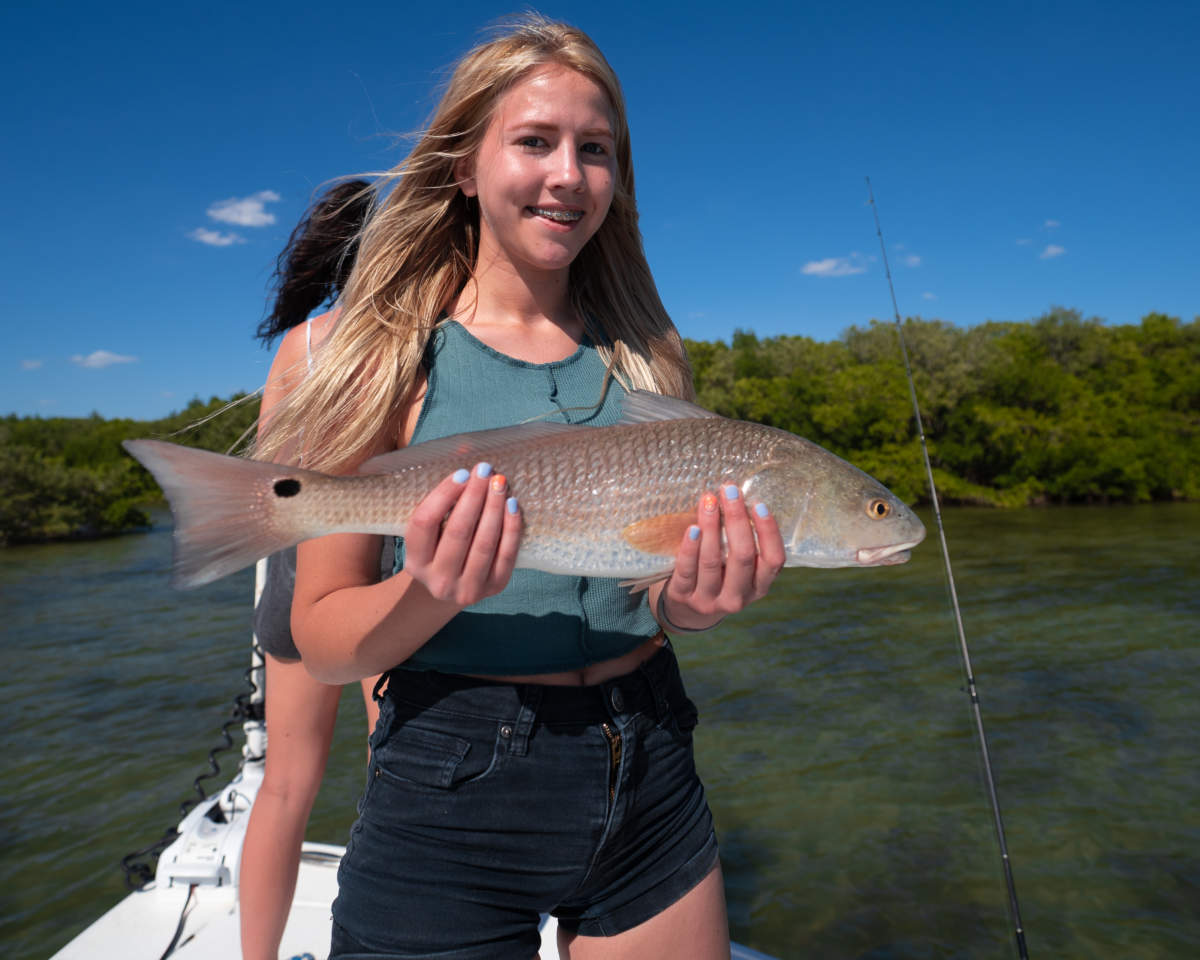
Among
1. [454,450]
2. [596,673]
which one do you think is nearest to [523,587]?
[596,673]

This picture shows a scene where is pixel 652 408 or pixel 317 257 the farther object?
pixel 317 257

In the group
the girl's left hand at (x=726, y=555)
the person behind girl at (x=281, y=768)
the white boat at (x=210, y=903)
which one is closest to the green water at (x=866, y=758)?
the white boat at (x=210, y=903)

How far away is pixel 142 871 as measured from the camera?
4.45 m

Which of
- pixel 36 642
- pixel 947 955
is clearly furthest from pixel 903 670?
pixel 36 642

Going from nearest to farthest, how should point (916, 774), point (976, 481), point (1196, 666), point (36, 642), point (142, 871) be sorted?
1. point (142, 871)
2. point (916, 774)
3. point (1196, 666)
4. point (36, 642)
5. point (976, 481)

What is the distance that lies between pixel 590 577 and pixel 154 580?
2997 cm

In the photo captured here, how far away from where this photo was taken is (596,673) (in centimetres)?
211

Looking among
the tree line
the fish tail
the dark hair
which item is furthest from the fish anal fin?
the tree line

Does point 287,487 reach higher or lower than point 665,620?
higher

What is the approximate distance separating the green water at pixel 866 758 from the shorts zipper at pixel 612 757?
20.8ft

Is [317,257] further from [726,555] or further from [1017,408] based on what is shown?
[1017,408]

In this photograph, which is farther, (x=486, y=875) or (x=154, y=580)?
(x=154, y=580)

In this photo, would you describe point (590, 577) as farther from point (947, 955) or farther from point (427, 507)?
point (947, 955)

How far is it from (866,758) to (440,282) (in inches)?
426
